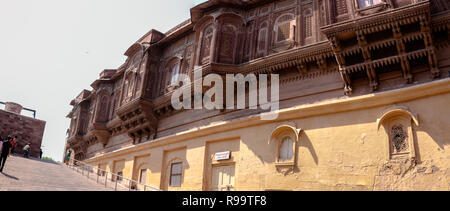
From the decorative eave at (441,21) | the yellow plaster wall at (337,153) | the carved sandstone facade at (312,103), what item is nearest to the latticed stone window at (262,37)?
the carved sandstone facade at (312,103)

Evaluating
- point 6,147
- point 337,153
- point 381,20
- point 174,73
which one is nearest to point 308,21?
point 381,20

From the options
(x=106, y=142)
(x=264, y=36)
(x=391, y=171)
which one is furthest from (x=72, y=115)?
(x=391, y=171)

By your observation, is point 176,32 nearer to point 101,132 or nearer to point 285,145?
point 285,145

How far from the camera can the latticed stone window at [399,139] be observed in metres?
9.20

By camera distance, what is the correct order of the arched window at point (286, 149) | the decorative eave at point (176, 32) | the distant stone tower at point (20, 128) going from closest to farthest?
the arched window at point (286, 149)
the decorative eave at point (176, 32)
the distant stone tower at point (20, 128)

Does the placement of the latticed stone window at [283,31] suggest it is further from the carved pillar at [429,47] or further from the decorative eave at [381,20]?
the carved pillar at [429,47]

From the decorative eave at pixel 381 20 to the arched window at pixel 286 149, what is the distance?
359cm

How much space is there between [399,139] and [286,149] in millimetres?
3437

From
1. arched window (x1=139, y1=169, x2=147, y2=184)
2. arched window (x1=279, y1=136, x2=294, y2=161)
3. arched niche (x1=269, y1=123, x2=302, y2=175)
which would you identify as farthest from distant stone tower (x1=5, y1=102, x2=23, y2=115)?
arched window (x1=279, y1=136, x2=294, y2=161)

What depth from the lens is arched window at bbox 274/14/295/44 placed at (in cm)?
1287

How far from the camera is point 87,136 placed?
24.5 meters

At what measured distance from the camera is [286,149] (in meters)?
11.5

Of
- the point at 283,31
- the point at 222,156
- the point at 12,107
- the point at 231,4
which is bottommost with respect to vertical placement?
the point at 222,156

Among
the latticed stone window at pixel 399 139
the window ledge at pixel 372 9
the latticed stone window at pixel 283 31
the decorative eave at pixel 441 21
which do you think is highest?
the latticed stone window at pixel 283 31
